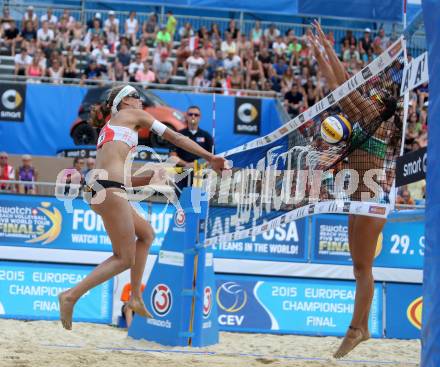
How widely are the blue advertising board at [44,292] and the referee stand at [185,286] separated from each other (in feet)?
5.28

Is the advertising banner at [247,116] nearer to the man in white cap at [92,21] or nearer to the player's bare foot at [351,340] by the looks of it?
the man in white cap at [92,21]

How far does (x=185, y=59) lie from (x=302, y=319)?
10154 mm

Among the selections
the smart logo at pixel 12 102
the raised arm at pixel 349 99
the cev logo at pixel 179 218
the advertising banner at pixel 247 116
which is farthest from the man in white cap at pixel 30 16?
the raised arm at pixel 349 99

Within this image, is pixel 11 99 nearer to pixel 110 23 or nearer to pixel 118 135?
pixel 110 23

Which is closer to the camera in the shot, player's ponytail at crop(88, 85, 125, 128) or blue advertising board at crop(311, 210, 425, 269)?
player's ponytail at crop(88, 85, 125, 128)

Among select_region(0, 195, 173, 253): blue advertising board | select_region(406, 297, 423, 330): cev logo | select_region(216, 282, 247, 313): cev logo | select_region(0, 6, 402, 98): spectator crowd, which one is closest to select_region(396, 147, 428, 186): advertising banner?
select_region(216, 282, 247, 313): cev logo

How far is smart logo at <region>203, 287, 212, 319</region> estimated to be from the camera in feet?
28.7

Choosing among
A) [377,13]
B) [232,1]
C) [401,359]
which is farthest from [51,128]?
[401,359]

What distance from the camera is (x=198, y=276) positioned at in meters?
8.62

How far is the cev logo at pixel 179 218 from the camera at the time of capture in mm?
8758

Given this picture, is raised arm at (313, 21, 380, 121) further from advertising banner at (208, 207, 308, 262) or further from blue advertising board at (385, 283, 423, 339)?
blue advertising board at (385, 283, 423, 339)

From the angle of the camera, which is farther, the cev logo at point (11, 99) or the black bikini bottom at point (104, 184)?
the cev logo at point (11, 99)

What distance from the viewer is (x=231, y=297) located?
1056cm

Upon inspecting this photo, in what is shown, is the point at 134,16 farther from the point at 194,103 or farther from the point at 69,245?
the point at 69,245
